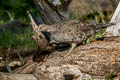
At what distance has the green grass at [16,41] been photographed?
867 cm

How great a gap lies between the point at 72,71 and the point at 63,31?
66cm

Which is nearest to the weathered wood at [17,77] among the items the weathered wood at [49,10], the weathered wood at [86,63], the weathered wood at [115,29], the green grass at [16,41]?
the weathered wood at [86,63]

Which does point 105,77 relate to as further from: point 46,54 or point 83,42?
point 46,54

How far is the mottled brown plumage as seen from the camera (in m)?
4.92

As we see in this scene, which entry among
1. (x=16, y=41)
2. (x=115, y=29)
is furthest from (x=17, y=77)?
(x=16, y=41)

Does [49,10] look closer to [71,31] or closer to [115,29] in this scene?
[71,31]

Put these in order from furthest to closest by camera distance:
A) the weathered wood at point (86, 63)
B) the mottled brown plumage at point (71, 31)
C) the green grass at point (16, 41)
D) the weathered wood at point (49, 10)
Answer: the green grass at point (16, 41) < the weathered wood at point (49, 10) < the mottled brown plumage at point (71, 31) < the weathered wood at point (86, 63)

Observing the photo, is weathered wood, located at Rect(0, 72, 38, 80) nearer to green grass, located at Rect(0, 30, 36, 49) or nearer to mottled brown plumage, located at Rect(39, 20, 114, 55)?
mottled brown plumage, located at Rect(39, 20, 114, 55)

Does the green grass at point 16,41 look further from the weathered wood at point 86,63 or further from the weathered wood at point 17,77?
the weathered wood at point 86,63

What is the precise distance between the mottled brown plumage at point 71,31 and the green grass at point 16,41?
137 inches

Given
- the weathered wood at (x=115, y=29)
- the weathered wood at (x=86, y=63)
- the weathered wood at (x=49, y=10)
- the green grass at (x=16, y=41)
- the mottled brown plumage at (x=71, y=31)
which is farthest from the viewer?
the green grass at (x=16, y=41)

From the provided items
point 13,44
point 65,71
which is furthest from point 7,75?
point 13,44

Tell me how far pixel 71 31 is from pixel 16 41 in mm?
4447

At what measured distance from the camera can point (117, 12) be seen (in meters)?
5.87
